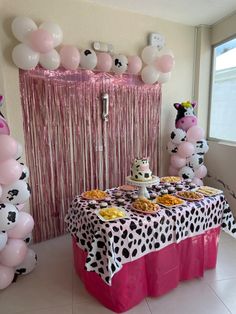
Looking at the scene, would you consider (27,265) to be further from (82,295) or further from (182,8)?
(182,8)

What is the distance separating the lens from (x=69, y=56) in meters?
2.28

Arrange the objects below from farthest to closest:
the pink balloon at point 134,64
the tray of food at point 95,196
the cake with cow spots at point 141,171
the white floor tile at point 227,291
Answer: the pink balloon at point 134,64, the tray of food at point 95,196, the cake with cow spots at point 141,171, the white floor tile at point 227,291

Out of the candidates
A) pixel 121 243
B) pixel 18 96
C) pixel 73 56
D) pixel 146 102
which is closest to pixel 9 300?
→ pixel 121 243

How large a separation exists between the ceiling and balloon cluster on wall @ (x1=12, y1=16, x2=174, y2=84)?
1.37 feet

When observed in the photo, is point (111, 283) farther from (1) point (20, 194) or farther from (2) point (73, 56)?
(2) point (73, 56)

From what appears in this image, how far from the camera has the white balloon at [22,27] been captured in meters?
2.03

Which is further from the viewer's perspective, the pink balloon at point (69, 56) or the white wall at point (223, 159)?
the white wall at point (223, 159)

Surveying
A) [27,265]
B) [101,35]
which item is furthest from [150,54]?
[27,265]

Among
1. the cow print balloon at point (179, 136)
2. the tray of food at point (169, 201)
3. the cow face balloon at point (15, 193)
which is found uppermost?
the cow print balloon at point (179, 136)

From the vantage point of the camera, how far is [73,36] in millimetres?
2453

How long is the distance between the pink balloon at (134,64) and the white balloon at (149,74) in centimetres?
9

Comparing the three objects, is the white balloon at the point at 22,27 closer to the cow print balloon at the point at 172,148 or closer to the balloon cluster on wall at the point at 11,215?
the balloon cluster on wall at the point at 11,215

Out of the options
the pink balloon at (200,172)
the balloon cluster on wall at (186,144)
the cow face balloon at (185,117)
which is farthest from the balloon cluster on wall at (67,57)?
the pink balloon at (200,172)

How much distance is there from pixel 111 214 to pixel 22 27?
1.80m
